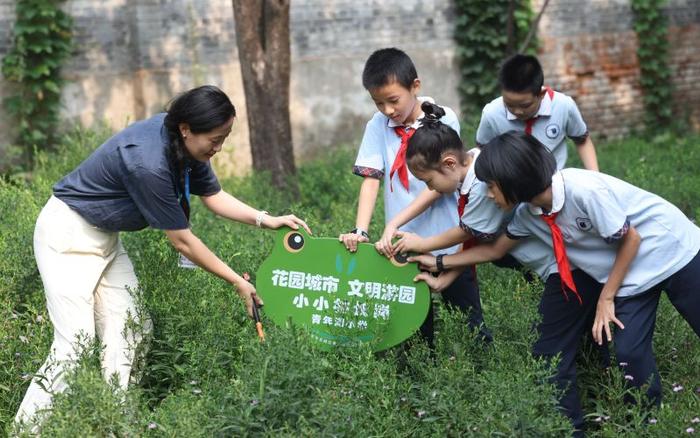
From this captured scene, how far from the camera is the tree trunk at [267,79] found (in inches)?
313

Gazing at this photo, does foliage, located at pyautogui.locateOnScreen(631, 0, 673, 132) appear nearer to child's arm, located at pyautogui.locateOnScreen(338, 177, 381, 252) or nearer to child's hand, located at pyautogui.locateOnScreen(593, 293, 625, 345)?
child's arm, located at pyautogui.locateOnScreen(338, 177, 381, 252)

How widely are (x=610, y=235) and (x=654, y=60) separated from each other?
877cm

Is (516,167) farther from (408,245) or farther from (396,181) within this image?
(396,181)

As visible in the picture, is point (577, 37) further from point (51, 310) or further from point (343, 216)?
point (51, 310)

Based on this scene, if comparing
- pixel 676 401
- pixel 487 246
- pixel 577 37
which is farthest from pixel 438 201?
pixel 577 37

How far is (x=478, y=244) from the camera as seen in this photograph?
13.7 ft

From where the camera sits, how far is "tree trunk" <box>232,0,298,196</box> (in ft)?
26.1

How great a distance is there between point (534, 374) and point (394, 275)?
2.68 ft

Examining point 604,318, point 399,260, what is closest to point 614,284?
point 604,318

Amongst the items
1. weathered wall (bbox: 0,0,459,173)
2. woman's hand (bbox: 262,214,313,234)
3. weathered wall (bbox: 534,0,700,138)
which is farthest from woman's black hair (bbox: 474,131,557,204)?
weathered wall (bbox: 534,0,700,138)

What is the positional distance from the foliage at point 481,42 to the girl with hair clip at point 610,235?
6.97 metres

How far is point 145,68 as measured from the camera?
32.3 ft

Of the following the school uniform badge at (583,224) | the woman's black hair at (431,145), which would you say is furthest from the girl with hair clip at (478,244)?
the school uniform badge at (583,224)

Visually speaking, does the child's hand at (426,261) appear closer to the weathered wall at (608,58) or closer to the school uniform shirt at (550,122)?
the school uniform shirt at (550,122)
